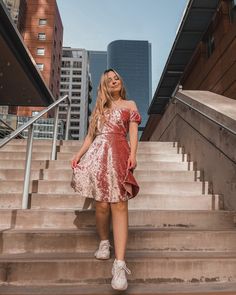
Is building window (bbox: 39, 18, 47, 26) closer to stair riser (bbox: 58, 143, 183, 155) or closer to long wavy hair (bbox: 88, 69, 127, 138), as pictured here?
stair riser (bbox: 58, 143, 183, 155)

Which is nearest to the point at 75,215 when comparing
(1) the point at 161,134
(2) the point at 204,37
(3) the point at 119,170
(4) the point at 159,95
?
(3) the point at 119,170

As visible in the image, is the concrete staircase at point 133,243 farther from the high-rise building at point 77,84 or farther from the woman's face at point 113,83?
the high-rise building at point 77,84

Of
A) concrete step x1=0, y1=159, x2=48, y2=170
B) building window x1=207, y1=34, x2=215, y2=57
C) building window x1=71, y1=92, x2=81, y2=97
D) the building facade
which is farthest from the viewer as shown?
building window x1=71, y1=92, x2=81, y2=97

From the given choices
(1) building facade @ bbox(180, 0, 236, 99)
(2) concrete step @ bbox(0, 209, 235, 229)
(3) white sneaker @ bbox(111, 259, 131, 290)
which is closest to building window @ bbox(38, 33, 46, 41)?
(1) building facade @ bbox(180, 0, 236, 99)

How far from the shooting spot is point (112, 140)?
8.67 ft

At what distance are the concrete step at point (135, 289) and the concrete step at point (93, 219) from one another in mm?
807

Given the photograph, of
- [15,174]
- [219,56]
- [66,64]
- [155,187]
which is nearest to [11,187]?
[15,174]

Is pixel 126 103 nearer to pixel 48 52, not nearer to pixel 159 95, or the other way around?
pixel 159 95

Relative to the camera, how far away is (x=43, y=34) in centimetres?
5425

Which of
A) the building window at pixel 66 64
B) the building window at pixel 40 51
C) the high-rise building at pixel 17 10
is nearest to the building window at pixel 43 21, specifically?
the high-rise building at pixel 17 10

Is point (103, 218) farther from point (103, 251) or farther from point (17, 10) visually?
point (17, 10)

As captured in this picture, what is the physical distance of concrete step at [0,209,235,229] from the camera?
10.6 ft

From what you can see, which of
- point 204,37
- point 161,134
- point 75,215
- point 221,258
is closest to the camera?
point 221,258

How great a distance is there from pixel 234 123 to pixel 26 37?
2166 inches
